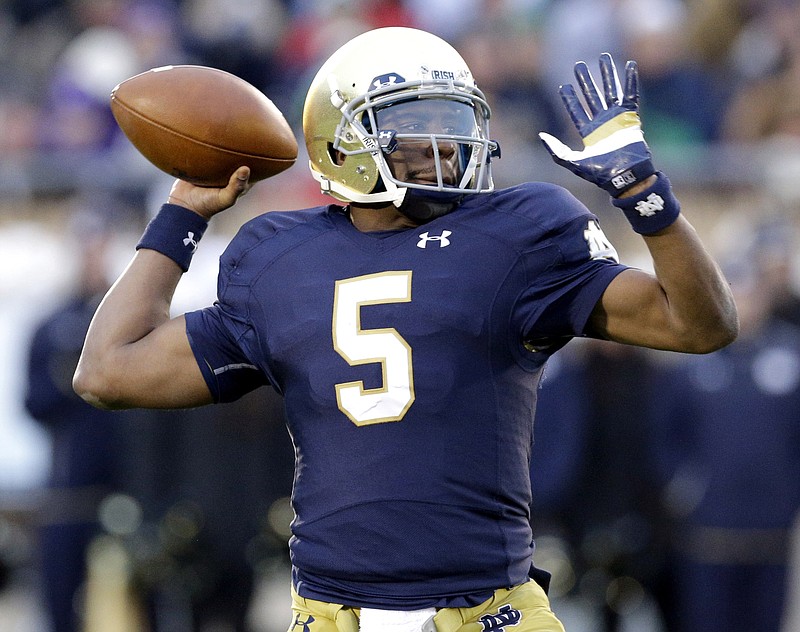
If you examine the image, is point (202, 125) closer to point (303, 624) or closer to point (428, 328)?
point (428, 328)

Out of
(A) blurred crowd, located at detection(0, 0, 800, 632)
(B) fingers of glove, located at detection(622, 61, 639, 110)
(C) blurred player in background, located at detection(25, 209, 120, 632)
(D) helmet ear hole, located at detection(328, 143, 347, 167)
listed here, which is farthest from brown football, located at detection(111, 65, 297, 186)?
(C) blurred player in background, located at detection(25, 209, 120, 632)

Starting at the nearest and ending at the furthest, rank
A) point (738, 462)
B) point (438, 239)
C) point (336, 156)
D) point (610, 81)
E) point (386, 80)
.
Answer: point (610, 81), point (438, 239), point (386, 80), point (336, 156), point (738, 462)

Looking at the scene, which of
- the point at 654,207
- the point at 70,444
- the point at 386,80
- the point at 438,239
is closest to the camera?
the point at 654,207

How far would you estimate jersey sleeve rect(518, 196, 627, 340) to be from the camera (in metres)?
2.88

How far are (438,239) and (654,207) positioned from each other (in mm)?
479

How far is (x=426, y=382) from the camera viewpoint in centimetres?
284

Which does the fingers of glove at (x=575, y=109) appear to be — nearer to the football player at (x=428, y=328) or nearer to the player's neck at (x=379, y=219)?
the football player at (x=428, y=328)

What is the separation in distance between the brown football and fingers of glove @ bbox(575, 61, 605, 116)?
87 centimetres

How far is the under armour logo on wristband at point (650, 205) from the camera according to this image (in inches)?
108

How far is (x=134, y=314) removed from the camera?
3.22m

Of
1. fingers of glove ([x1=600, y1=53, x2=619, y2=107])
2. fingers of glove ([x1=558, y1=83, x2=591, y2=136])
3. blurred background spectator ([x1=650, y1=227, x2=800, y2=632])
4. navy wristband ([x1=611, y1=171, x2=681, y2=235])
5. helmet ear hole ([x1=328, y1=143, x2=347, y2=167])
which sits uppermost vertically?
fingers of glove ([x1=600, y1=53, x2=619, y2=107])

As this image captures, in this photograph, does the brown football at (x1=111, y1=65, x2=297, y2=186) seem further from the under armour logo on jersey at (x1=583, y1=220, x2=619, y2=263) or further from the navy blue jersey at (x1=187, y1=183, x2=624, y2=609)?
the under armour logo on jersey at (x1=583, y1=220, x2=619, y2=263)

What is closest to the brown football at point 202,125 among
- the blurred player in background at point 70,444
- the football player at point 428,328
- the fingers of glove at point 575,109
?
the football player at point 428,328

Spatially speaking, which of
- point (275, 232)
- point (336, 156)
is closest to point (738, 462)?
point (336, 156)
